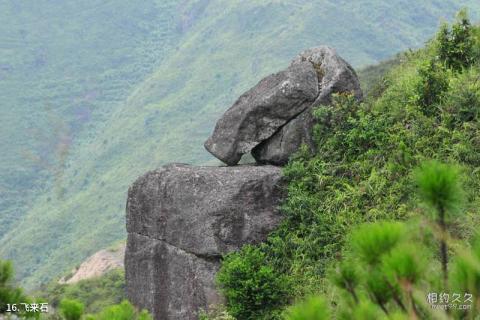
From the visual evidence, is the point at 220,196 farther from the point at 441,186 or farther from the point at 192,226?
the point at 441,186

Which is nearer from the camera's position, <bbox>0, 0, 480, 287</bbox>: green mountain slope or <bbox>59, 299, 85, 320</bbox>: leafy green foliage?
<bbox>59, 299, 85, 320</bbox>: leafy green foliage

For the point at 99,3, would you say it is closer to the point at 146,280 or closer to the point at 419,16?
the point at 419,16

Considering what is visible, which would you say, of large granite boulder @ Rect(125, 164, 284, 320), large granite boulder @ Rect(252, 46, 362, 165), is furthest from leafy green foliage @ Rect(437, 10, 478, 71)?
large granite boulder @ Rect(125, 164, 284, 320)

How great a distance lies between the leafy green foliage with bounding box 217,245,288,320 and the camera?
10781 millimetres

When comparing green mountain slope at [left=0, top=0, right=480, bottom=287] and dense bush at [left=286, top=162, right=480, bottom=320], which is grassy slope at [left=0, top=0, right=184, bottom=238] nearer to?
green mountain slope at [left=0, top=0, right=480, bottom=287]

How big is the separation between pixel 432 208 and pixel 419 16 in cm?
17917

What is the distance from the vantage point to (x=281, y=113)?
42.4 ft

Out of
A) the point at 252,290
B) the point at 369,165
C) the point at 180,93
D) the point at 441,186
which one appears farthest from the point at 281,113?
the point at 180,93

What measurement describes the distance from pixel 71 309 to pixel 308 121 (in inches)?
328

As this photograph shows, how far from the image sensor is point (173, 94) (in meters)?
138

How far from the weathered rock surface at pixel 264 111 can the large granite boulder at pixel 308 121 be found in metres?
0.15

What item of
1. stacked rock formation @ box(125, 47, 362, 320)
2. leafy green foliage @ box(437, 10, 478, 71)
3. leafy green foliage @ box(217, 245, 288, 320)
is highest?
leafy green foliage @ box(437, 10, 478, 71)

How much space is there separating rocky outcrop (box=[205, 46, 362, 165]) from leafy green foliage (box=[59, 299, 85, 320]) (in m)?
8.01

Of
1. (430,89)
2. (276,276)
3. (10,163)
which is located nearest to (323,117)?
(430,89)
